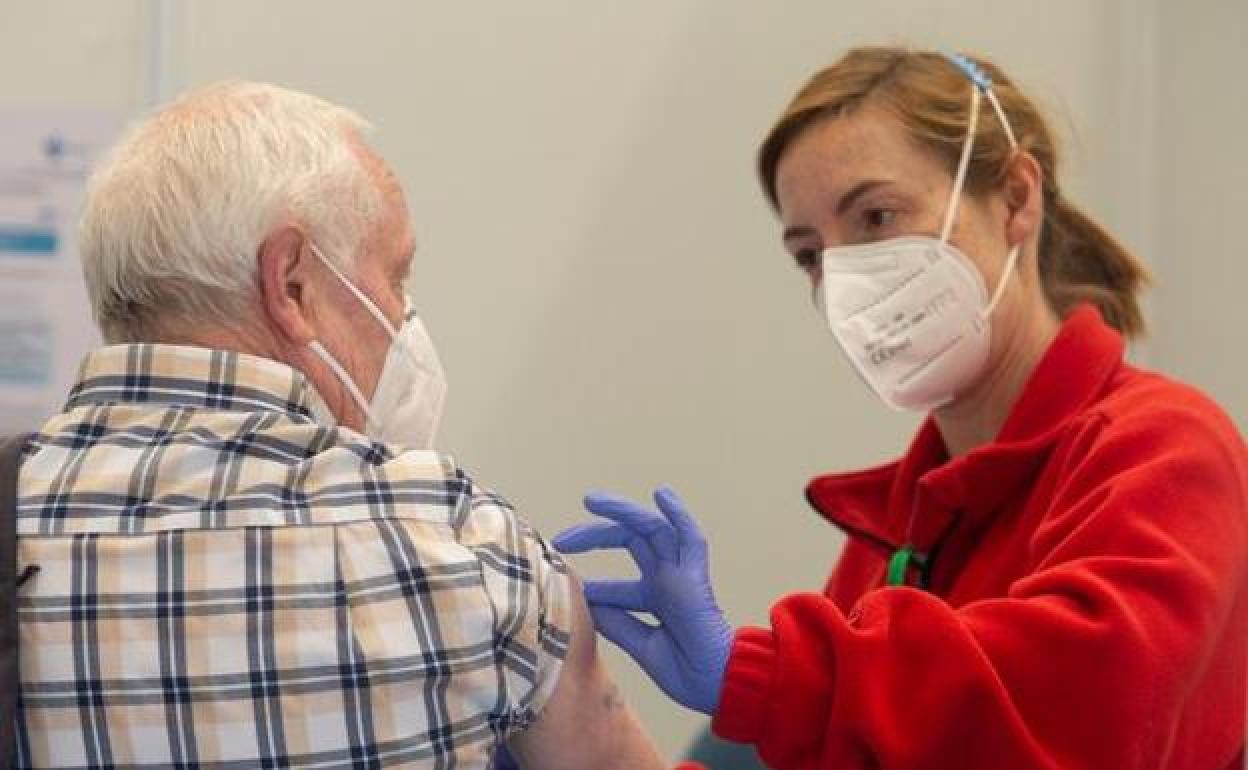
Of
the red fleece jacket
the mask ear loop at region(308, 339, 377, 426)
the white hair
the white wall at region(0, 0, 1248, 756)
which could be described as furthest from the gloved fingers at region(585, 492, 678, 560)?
the white wall at region(0, 0, 1248, 756)

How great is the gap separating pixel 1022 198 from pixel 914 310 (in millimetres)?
196

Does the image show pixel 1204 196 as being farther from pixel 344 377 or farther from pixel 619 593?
pixel 344 377

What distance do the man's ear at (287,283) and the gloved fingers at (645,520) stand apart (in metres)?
0.30

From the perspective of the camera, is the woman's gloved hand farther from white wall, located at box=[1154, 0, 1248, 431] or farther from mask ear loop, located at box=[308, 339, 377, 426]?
white wall, located at box=[1154, 0, 1248, 431]

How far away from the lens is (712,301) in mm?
2586

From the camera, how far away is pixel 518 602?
117 cm

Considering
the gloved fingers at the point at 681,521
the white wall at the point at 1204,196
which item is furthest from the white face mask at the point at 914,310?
the white wall at the point at 1204,196

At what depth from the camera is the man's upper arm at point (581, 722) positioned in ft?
4.22

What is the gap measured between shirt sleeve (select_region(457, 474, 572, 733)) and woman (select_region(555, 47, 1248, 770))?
191mm

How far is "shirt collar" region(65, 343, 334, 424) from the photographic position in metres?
1.18

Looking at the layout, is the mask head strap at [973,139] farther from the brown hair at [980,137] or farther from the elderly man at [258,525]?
the elderly man at [258,525]

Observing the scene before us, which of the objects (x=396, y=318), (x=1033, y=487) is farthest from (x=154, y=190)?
(x=1033, y=487)

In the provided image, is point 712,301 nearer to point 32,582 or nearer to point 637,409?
point 637,409

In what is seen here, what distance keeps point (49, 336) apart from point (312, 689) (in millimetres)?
1619
